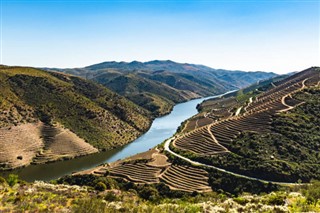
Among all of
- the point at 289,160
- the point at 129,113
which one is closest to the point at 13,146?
the point at 129,113

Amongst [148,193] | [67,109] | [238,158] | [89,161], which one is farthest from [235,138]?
[67,109]

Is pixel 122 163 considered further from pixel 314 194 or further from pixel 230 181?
pixel 314 194

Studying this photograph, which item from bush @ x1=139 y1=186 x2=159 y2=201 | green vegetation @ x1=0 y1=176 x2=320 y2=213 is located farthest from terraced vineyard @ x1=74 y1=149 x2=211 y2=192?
green vegetation @ x1=0 y1=176 x2=320 y2=213

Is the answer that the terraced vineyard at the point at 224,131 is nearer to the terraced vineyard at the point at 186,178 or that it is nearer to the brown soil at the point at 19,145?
the terraced vineyard at the point at 186,178

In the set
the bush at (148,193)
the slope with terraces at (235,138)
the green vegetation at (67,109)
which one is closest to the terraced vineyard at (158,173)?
the bush at (148,193)

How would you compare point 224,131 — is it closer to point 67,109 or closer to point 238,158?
point 238,158

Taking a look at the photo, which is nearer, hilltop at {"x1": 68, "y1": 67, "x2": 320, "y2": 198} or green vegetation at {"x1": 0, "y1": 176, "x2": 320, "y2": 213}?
green vegetation at {"x1": 0, "y1": 176, "x2": 320, "y2": 213}

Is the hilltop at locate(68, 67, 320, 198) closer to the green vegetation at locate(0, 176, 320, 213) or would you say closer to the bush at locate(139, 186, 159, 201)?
the bush at locate(139, 186, 159, 201)

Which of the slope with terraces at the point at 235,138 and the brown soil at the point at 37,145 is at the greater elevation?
the slope with terraces at the point at 235,138
